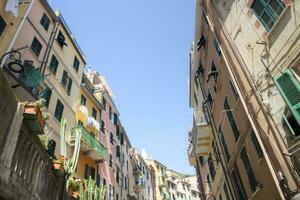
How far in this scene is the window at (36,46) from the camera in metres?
18.2

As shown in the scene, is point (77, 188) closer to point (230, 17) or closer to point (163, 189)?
point (230, 17)

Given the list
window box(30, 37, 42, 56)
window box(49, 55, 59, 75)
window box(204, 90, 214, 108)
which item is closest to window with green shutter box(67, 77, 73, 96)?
window box(49, 55, 59, 75)

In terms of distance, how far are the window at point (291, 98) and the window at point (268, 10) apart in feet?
7.95

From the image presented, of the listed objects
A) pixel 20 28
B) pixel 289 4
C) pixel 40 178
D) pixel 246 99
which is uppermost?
pixel 20 28

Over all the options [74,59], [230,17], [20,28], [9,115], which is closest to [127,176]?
[74,59]

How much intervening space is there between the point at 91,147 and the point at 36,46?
28.4 ft

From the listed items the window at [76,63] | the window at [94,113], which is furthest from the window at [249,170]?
the window at [76,63]

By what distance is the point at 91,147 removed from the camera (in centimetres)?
2192

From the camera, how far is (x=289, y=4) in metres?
9.36

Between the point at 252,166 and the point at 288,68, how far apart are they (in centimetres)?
593

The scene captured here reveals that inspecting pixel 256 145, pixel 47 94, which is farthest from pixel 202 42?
pixel 47 94

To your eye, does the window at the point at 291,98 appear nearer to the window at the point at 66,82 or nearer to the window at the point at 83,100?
the window at the point at 66,82

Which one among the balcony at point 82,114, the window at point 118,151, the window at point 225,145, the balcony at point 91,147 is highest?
the window at point 118,151

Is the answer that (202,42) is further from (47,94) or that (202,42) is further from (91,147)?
(91,147)
